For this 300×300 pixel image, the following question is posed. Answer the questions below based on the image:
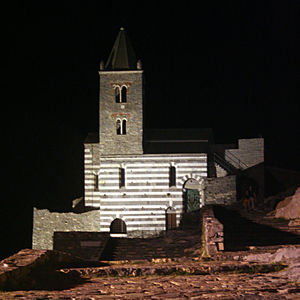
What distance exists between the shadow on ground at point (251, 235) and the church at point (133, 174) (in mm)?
11604

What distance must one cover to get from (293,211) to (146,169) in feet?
49.7

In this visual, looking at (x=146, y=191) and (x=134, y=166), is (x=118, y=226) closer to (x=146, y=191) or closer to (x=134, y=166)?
(x=146, y=191)

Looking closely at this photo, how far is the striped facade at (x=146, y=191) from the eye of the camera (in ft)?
102

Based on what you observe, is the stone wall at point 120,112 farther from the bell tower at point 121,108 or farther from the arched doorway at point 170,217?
the arched doorway at point 170,217

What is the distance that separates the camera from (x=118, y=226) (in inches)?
1251

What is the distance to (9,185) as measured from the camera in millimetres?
46188

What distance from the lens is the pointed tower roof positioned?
32.9 meters

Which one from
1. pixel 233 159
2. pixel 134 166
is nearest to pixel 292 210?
pixel 134 166

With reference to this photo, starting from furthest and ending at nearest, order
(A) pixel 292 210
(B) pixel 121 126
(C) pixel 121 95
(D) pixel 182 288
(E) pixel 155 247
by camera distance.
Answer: (C) pixel 121 95
(B) pixel 121 126
(E) pixel 155 247
(A) pixel 292 210
(D) pixel 182 288

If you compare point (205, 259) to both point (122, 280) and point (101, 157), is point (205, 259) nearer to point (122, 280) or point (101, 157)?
point (122, 280)

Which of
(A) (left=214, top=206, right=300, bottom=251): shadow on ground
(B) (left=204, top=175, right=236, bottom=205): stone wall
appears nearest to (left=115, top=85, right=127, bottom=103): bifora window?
(B) (left=204, top=175, right=236, bottom=205): stone wall

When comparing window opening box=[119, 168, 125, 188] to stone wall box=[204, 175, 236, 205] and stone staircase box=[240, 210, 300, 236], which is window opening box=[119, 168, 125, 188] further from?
stone staircase box=[240, 210, 300, 236]

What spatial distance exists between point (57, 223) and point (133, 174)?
598 centimetres

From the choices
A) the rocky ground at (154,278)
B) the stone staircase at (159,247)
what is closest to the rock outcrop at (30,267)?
Answer: the rocky ground at (154,278)
